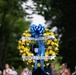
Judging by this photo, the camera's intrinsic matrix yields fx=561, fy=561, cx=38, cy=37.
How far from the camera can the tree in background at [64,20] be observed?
111 feet

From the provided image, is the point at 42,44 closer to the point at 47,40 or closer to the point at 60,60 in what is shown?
the point at 47,40

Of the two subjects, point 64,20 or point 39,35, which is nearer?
point 39,35

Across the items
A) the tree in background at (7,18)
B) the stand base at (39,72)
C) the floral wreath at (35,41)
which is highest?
the floral wreath at (35,41)

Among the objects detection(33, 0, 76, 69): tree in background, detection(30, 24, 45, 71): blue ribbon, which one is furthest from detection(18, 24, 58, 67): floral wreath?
detection(33, 0, 76, 69): tree in background

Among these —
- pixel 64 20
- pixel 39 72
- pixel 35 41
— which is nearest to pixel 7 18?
pixel 64 20

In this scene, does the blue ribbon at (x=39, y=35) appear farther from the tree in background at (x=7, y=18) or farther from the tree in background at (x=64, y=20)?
the tree in background at (x=7, y=18)

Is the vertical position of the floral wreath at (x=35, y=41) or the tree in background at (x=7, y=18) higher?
the floral wreath at (x=35, y=41)

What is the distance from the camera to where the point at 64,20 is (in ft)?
117

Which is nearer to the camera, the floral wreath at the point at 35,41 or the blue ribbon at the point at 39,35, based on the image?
the blue ribbon at the point at 39,35

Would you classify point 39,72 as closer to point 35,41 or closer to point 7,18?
point 35,41

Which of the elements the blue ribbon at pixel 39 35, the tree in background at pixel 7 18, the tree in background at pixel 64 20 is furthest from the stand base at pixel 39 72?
the tree in background at pixel 7 18

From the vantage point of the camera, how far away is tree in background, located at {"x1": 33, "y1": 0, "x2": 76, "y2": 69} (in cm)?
3375

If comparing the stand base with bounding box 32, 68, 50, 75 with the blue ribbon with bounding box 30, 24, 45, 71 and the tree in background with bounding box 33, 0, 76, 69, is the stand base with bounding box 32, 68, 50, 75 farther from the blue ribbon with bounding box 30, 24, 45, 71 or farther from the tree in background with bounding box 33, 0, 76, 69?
the tree in background with bounding box 33, 0, 76, 69

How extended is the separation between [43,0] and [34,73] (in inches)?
874
